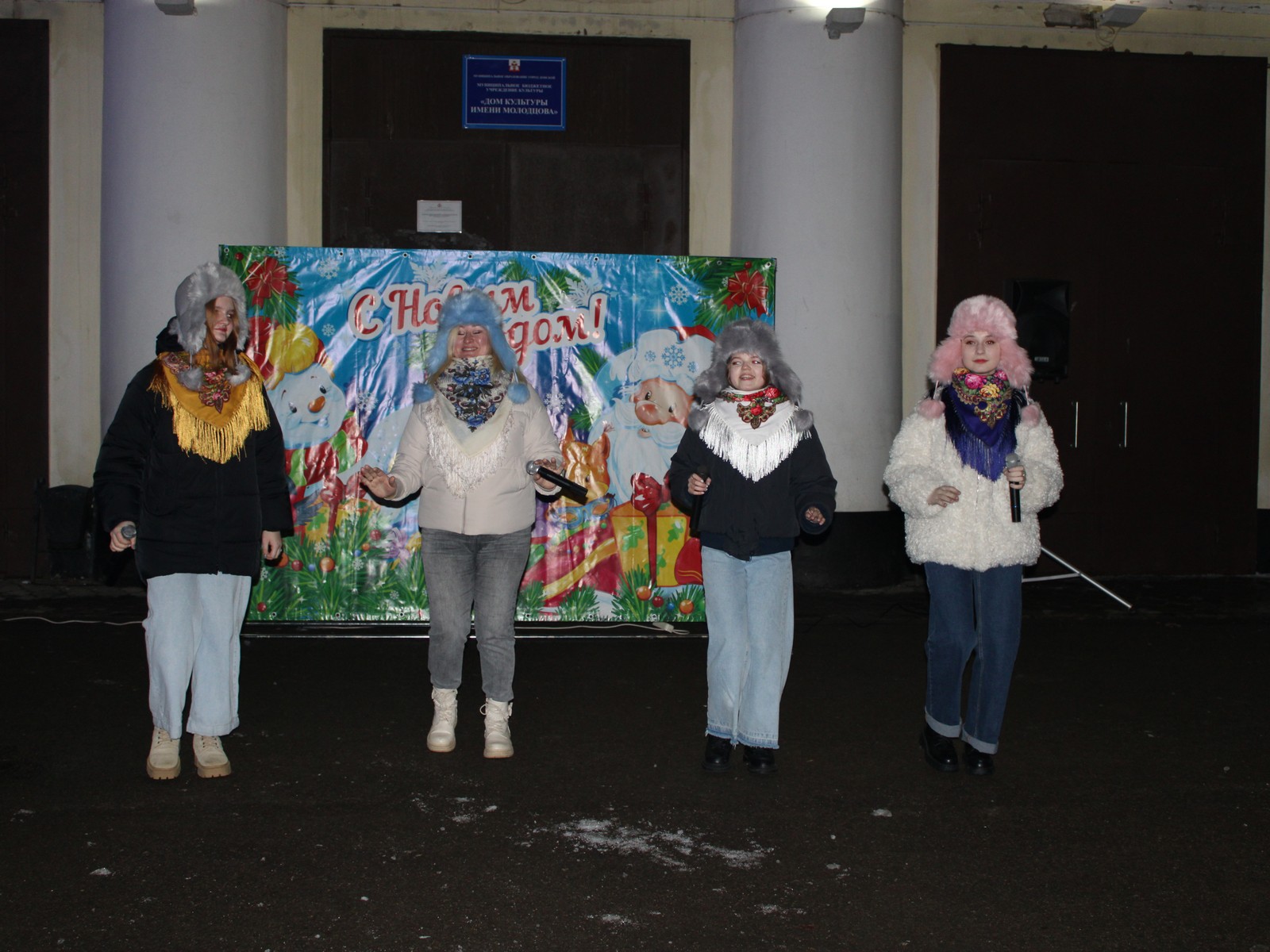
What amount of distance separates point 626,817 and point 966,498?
5.93 feet

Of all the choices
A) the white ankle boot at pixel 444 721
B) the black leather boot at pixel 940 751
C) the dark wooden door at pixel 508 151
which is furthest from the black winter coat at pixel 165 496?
the dark wooden door at pixel 508 151

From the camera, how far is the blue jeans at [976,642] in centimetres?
466

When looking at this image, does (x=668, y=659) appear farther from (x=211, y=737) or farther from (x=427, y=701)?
(x=211, y=737)

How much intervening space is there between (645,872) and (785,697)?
93.9 inches

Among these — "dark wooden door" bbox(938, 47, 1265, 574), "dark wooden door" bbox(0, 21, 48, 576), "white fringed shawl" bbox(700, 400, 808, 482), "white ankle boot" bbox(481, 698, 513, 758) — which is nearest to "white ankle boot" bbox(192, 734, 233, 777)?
"white ankle boot" bbox(481, 698, 513, 758)

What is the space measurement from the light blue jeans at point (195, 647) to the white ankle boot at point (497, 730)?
102 centimetres

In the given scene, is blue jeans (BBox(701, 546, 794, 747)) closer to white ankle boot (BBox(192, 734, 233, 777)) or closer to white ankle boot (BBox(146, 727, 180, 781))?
white ankle boot (BBox(192, 734, 233, 777))

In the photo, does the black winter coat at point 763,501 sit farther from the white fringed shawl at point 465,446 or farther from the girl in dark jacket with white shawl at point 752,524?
the white fringed shawl at point 465,446

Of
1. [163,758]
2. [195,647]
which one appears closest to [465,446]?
[195,647]

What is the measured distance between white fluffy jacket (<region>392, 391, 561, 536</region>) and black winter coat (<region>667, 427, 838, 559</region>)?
26.9 inches

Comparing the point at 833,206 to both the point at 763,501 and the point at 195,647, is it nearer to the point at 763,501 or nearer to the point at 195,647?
the point at 763,501

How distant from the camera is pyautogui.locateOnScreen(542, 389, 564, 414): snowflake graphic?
711cm

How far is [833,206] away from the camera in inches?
360

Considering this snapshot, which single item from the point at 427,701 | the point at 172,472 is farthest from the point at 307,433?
the point at 172,472
